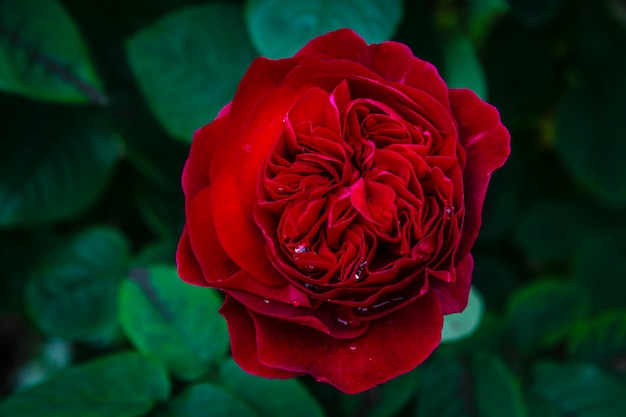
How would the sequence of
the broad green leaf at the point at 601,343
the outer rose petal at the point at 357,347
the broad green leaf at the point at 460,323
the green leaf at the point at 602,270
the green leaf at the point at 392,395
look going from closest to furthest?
1. the outer rose petal at the point at 357,347
2. the broad green leaf at the point at 460,323
3. the green leaf at the point at 392,395
4. the broad green leaf at the point at 601,343
5. the green leaf at the point at 602,270

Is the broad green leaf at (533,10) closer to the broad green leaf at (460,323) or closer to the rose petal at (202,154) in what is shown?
the broad green leaf at (460,323)

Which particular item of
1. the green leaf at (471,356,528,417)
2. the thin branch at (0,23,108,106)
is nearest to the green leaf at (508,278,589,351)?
the green leaf at (471,356,528,417)

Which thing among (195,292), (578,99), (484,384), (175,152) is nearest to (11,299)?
(175,152)

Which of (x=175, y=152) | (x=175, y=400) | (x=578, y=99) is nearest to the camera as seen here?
(x=175, y=400)

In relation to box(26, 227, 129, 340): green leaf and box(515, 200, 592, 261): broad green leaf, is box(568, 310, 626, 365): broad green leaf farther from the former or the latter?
box(26, 227, 129, 340): green leaf

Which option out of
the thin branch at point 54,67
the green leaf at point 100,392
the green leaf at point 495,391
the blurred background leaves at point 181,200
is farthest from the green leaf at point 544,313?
the thin branch at point 54,67

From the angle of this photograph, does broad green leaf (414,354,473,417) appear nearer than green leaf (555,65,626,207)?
Yes

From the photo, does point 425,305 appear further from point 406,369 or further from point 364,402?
point 364,402
